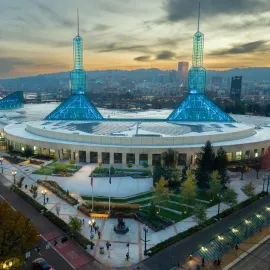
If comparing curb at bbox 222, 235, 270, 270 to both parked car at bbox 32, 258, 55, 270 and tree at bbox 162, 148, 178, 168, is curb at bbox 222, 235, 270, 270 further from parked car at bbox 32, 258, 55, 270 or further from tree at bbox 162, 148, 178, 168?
tree at bbox 162, 148, 178, 168

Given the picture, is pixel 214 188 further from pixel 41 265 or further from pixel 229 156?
pixel 41 265

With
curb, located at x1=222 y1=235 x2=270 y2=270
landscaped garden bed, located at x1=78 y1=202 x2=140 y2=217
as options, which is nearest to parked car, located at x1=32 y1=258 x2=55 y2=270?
landscaped garden bed, located at x1=78 y1=202 x2=140 y2=217

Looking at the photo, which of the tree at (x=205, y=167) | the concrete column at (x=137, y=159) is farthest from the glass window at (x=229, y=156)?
the concrete column at (x=137, y=159)

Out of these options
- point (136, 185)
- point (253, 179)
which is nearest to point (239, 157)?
point (253, 179)

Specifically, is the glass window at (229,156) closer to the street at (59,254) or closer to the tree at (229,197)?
the tree at (229,197)

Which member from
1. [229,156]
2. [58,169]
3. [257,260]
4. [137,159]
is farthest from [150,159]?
[257,260]

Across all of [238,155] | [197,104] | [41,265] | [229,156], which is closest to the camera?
[41,265]
